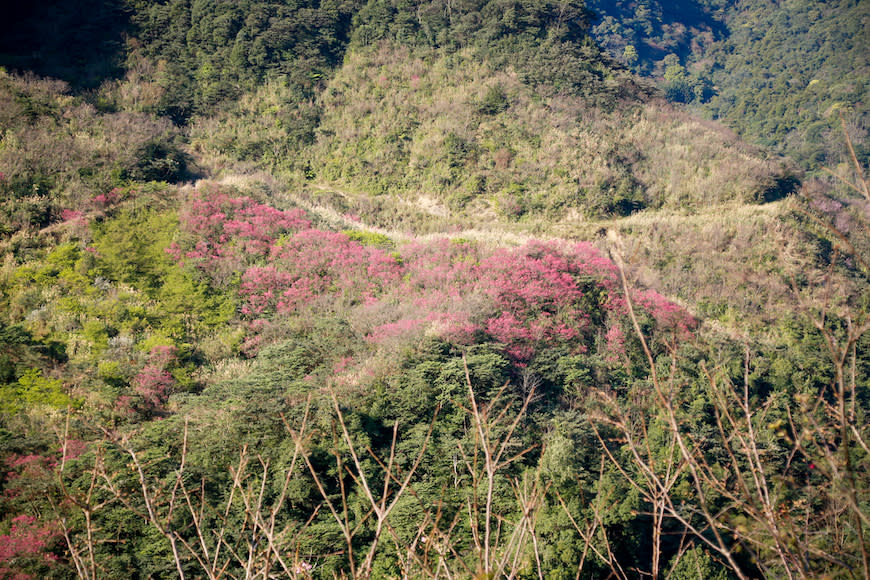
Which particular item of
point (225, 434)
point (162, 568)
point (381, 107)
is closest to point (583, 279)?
point (225, 434)

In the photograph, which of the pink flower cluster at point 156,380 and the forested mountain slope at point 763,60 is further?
the forested mountain slope at point 763,60

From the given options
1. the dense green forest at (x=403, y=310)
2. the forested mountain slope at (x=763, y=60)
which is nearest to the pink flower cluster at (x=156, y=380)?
the dense green forest at (x=403, y=310)

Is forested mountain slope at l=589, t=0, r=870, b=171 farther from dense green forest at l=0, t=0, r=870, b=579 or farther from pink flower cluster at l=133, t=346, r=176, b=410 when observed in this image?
pink flower cluster at l=133, t=346, r=176, b=410

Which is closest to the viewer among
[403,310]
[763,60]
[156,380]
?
[156,380]

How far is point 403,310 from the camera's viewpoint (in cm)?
1077

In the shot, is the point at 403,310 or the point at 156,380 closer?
the point at 156,380

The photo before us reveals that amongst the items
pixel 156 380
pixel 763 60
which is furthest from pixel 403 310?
pixel 763 60

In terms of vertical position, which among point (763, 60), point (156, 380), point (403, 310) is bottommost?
point (403, 310)

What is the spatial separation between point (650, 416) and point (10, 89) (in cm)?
1978

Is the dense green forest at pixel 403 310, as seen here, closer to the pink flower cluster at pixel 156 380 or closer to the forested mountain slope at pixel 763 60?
the pink flower cluster at pixel 156 380

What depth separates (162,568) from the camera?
5547 millimetres

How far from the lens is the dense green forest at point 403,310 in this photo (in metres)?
3.57

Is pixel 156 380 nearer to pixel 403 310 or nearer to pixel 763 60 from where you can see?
pixel 403 310

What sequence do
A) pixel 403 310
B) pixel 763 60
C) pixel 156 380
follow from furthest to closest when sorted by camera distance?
1. pixel 763 60
2. pixel 403 310
3. pixel 156 380
